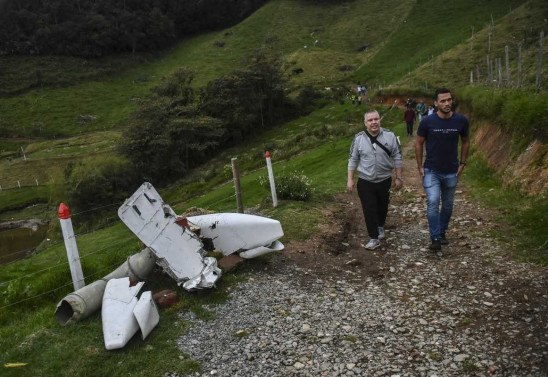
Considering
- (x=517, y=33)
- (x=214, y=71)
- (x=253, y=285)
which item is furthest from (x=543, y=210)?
(x=214, y=71)

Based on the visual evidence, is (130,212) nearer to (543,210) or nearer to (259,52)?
(543,210)

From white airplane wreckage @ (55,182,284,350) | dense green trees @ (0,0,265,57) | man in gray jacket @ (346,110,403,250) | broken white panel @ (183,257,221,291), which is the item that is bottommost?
broken white panel @ (183,257,221,291)

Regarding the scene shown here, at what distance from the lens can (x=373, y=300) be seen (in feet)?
24.0

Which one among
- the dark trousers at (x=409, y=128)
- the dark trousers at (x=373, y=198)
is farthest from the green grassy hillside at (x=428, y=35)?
the dark trousers at (x=373, y=198)

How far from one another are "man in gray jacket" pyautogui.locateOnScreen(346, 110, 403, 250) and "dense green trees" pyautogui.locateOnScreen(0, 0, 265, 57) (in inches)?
6186

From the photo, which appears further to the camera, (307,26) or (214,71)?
(307,26)

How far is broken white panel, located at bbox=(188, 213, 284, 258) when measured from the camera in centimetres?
907

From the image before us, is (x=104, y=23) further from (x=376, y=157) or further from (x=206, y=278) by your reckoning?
(x=206, y=278)

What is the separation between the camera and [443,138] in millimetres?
8336

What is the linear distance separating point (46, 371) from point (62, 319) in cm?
122

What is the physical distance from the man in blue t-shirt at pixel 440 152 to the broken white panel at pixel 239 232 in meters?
2.96

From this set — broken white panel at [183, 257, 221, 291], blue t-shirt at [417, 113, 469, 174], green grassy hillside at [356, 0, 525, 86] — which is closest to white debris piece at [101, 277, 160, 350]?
broken white panel at [183, 257, 221, 291]

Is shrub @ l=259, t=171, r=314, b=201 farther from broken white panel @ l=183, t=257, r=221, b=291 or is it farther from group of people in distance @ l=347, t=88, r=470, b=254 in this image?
broken white panel @ l=183, t=257, r=221, b=291

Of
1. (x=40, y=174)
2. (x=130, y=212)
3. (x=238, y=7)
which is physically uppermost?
(x=238, y=7)
